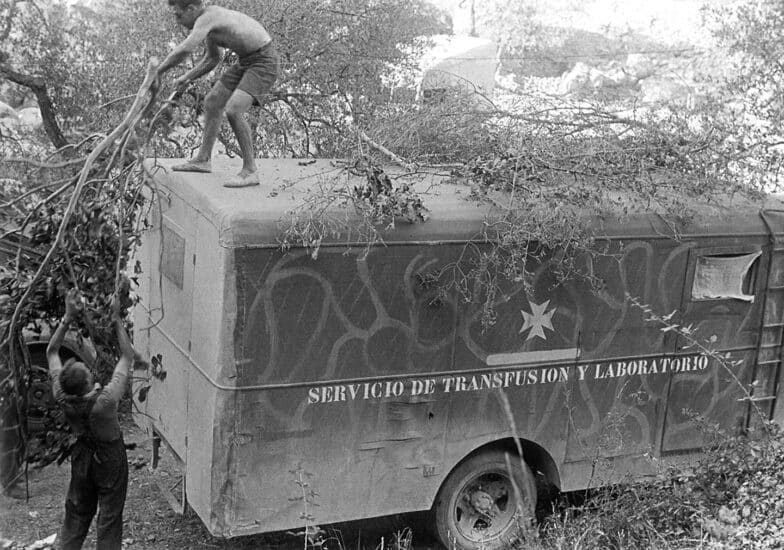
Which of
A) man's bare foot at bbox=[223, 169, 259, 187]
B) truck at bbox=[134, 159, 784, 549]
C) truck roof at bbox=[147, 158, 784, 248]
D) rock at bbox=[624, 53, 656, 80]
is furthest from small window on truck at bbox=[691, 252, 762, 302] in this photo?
rock at bbox=[624, 53, 656, 80]

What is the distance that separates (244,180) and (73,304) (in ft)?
4.23

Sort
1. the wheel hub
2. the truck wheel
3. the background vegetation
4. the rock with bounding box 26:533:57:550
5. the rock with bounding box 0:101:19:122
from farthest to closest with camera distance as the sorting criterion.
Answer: the rock with bounding box 0:101:19:122 < the wheel hub < the truck wheel < the rock with bounding box 26:533:57:550 < the background vegetation

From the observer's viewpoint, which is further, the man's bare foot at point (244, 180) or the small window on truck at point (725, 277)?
the small window on truck at point (725, 277)

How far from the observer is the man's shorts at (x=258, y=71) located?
6.13m

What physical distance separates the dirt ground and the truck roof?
7.61ft

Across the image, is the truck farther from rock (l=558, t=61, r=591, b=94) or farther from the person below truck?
rock (l=558, t=61, r=591, b=94)

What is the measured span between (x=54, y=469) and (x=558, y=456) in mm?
4184

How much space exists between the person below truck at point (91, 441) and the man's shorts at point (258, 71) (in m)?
1.61

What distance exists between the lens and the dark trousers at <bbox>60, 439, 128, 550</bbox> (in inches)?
220

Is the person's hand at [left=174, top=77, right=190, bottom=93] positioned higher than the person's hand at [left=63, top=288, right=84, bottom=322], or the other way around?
the person's hand at [left=174, top=77, right=190, bottom=93]

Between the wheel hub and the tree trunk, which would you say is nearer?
the wheel hub

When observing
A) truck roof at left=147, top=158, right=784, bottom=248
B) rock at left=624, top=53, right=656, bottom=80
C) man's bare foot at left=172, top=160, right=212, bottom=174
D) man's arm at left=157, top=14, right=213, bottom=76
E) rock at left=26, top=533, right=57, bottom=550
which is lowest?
rock at left=26, top=533, right=57, bottom=550

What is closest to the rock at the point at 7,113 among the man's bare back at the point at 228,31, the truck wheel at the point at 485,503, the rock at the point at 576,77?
the man's bare back at the point at 228,31

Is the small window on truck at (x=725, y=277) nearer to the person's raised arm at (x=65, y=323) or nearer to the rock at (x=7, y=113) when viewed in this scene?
the person's raised arm at (x=65, y=323)
